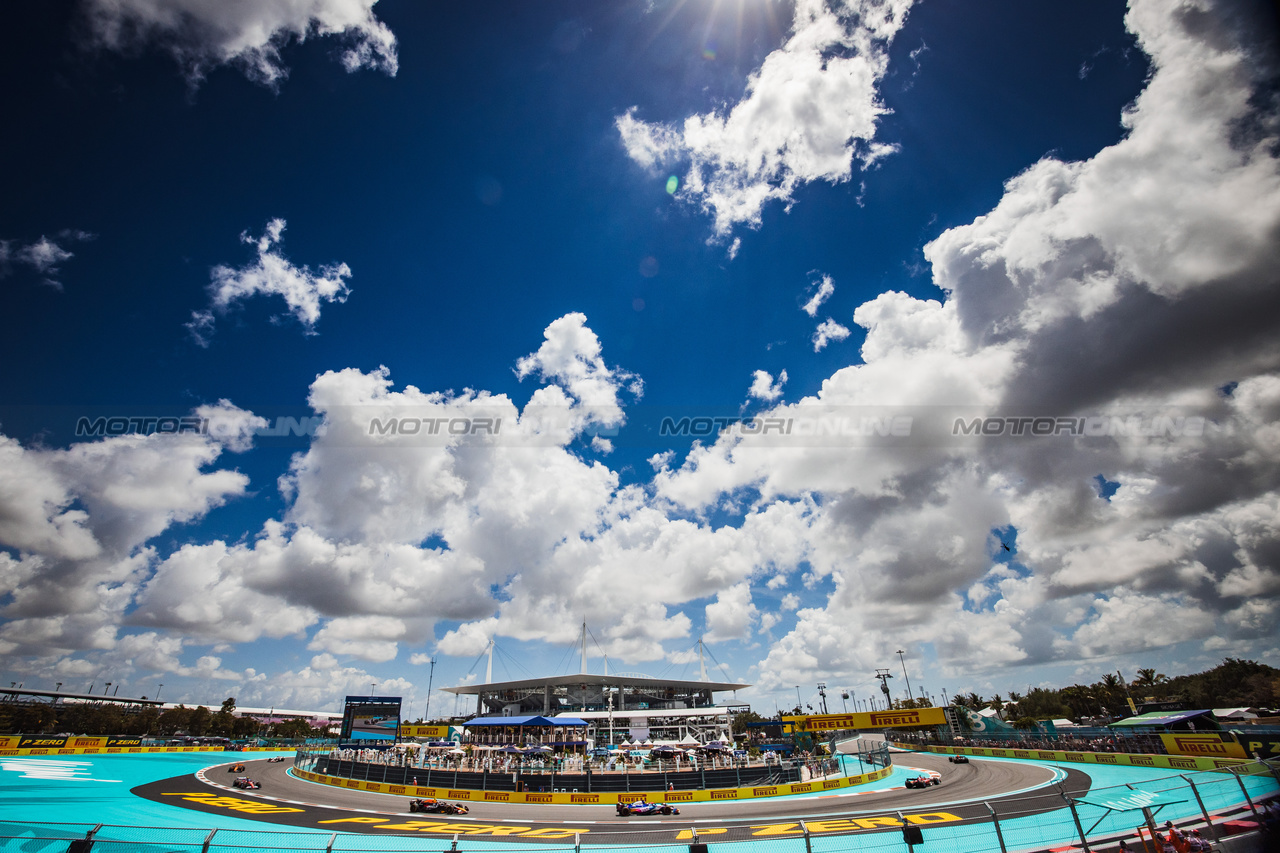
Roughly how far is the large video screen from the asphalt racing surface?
16.5 meters

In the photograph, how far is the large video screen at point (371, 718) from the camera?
174 feet

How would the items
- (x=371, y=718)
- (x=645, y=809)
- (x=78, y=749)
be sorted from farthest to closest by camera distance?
(x=78, y=749)
(x=371, y=718)
(x=645, y=809)

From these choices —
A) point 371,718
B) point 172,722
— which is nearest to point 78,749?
point 371,718

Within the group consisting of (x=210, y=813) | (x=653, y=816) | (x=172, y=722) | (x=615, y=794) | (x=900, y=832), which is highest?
(x=172, y=722)

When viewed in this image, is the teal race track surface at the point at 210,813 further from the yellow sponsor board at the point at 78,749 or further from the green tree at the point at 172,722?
the green tree at the point at 172,722

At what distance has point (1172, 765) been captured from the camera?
32.9 metres

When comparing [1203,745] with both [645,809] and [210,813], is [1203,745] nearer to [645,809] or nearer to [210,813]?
[645,809]

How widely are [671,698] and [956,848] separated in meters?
106

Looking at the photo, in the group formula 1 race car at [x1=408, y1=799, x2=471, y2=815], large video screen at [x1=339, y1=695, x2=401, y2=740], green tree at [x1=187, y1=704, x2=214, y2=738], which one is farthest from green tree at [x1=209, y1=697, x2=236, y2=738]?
formula 1 race car at [x1=408, y1=799, x2=471, y2=815]

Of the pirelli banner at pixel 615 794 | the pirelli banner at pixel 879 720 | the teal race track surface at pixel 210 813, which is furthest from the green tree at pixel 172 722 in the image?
the pirelli banner at pixel 879 720

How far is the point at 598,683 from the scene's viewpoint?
105 metres

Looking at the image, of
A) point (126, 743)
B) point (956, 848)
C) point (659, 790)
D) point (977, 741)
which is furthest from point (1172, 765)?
point (126, 743)

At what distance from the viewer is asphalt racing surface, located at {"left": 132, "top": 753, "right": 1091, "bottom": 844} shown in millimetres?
21750

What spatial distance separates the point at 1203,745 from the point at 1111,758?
881 cm
